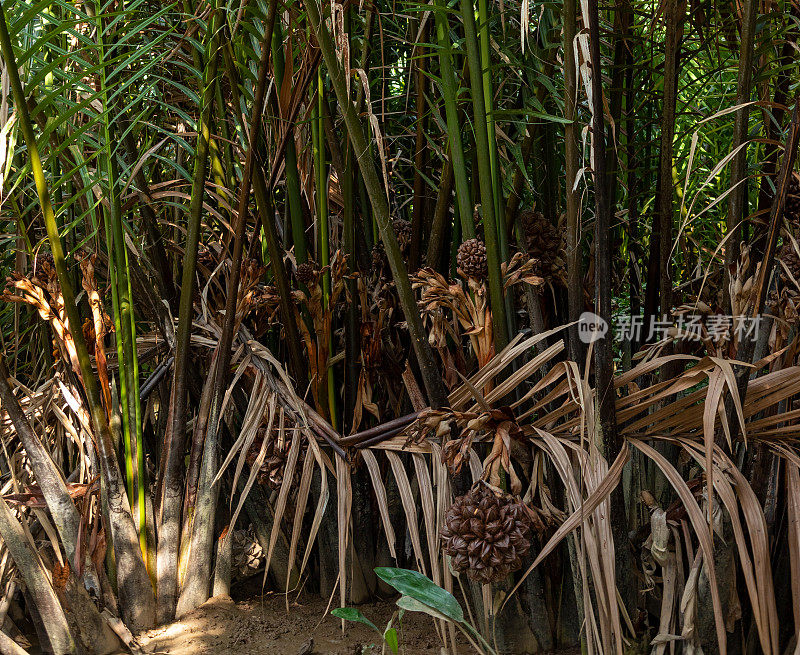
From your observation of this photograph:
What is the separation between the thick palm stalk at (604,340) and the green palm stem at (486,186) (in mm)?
131

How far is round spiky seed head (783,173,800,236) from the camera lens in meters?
0.87

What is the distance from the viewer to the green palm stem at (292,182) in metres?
1.06

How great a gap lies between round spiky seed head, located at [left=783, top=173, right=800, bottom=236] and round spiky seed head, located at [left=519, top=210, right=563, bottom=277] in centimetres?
28

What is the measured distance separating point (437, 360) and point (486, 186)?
318mm

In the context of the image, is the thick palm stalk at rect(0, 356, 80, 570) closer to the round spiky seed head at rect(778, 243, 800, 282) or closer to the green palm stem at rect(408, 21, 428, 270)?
the green palm stem at rect(408, 21, 428, 270)

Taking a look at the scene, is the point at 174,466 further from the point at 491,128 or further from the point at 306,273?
the point at 491,128

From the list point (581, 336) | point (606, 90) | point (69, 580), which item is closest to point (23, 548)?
point (69, 580)

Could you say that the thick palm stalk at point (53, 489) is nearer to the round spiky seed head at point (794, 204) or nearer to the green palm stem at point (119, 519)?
the green palm stem at point (119, 519)

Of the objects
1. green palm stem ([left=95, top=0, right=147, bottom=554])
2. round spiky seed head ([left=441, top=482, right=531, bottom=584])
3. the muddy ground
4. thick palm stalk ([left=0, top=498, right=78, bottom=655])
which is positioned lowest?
A: the muddy ground

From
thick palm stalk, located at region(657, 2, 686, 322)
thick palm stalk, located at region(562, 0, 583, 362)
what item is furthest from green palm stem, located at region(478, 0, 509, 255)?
thick palm stalk, located at region(657, 2, 686, 322)

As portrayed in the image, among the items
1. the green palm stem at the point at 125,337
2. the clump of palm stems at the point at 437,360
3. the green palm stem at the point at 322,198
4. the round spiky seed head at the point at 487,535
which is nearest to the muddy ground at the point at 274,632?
the clump of palm stems at the point at 437,360

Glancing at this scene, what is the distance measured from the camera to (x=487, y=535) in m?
0.76

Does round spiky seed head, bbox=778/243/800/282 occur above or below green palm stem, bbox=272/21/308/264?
below

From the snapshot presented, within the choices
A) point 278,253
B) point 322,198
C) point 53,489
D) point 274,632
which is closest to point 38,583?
point 53,489
